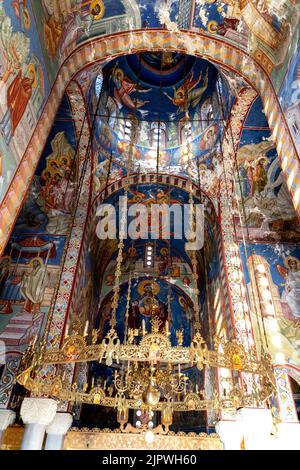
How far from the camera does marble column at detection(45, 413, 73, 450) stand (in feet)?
25.3

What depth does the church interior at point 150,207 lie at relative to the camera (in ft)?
16.8

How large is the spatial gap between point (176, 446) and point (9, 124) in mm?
8517

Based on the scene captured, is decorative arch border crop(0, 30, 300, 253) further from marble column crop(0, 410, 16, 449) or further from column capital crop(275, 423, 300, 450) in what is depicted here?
marble column crop(0, 410, 16, 449)

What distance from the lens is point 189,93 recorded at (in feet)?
35.2

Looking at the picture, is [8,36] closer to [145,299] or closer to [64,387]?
[64,387]

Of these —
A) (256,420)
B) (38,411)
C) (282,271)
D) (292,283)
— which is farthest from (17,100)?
(292,283)

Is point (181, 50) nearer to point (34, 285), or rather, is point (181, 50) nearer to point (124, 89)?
point (124, 89)

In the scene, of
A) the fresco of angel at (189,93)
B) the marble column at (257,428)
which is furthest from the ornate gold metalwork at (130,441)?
the fresco of angel at (189,93)

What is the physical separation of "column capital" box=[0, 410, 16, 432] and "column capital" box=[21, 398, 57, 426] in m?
0.57

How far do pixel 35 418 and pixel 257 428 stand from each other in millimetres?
4471

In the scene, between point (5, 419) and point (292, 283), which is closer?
point (5, 419)

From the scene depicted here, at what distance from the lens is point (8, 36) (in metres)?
4.58
